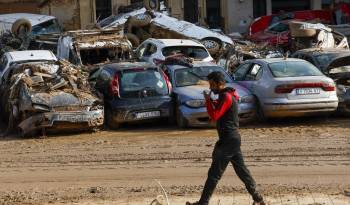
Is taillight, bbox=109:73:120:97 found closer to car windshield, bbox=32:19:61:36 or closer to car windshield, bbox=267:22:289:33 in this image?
car windshield, bbox=267:22:289:33

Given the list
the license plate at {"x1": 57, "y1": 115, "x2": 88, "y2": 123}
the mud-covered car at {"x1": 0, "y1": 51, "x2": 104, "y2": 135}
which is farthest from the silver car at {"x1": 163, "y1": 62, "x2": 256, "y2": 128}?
the license plate at {"x1": 57, "y1": 115, "x2": 88, "y2": 123}

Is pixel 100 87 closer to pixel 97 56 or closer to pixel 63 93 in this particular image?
pixel 63 93

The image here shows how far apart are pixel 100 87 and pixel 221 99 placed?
866cm

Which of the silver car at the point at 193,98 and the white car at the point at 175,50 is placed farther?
the white car at the point at 175,50

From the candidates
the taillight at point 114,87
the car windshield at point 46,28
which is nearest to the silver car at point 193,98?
the taillight at point 114,87

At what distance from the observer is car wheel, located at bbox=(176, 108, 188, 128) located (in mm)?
15648

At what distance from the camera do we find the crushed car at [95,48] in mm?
20266

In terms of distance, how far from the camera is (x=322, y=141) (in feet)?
44.3

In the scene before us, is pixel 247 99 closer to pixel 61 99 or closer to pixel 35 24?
pixel 61 99

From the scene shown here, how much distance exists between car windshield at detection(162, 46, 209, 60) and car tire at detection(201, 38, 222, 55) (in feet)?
11.2

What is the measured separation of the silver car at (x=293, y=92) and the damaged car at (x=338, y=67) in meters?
0.72

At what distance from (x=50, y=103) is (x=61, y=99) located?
0.92 feet

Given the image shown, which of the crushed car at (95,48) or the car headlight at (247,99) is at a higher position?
the crushed car at (95,48)

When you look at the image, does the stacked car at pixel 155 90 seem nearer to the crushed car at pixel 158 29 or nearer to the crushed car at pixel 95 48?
the crushed car at pixel 95 48
